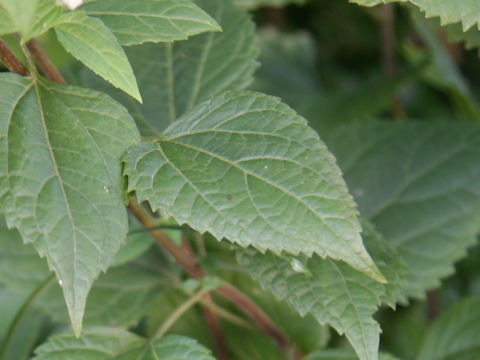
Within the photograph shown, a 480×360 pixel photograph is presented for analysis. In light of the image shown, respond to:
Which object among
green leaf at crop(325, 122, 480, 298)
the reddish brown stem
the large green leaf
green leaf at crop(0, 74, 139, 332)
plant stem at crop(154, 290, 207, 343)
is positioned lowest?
the large green leaf

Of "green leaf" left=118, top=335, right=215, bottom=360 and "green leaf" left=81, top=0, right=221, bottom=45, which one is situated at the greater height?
"green leaf" left=81, top=0, right=221, bottom=45

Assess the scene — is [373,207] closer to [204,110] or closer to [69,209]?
[204,110]

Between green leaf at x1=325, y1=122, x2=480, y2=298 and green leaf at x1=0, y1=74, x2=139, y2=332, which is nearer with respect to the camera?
green leaf at x1=0, y1=74, x2=139, y2=332

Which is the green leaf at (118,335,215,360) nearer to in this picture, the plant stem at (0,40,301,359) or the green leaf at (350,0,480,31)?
the plant stem at (0,40,301,359)

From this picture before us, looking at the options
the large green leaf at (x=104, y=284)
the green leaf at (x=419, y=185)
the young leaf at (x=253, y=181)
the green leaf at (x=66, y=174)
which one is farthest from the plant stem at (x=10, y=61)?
the green leaf at (x=419, y=185)

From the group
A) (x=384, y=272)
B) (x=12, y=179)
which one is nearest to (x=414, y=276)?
(x=384, y=272)

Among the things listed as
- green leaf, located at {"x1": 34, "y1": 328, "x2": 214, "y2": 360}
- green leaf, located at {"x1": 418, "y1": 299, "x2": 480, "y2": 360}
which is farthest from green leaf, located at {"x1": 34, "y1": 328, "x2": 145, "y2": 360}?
green leaf, located at {"x1": 418, "y1": 299, "x2": 480, "y2": 360}
